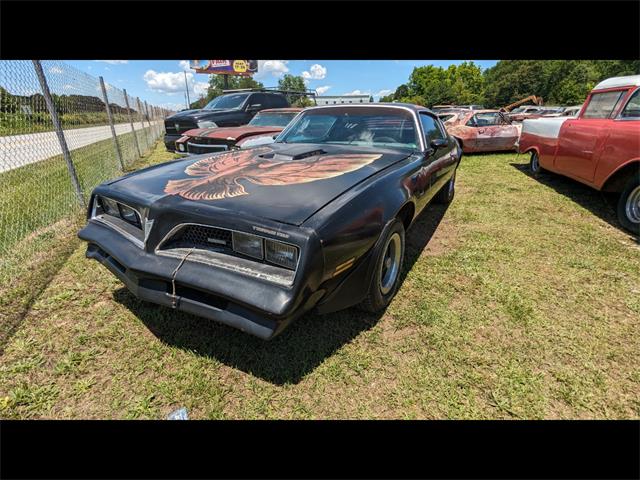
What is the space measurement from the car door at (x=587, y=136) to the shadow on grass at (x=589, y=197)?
0.46 meters

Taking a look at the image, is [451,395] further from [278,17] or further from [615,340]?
[278,17]

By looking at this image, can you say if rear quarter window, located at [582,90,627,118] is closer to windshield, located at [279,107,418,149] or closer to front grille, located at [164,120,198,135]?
windshield, located at [279,107,418,149]

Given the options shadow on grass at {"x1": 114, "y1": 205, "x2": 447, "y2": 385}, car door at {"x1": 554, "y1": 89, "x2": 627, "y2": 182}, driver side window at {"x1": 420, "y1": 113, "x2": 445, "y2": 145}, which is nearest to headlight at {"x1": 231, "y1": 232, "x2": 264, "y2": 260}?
shadow on grass at {"x1": 114, "y1": 205, "x2": 447, "y2": 385}

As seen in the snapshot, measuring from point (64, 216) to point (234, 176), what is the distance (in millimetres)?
3451

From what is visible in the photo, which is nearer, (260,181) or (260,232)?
(260,232)

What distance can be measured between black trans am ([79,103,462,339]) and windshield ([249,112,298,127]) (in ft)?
15.0

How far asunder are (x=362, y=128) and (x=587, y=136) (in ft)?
11.9

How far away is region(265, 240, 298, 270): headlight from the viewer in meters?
1.55

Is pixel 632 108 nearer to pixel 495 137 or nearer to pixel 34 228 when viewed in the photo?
pixel 495 137

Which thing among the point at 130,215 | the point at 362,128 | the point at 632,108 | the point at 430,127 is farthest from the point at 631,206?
the point at 130,215

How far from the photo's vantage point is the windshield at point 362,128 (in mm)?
3105

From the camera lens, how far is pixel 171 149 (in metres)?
8.62

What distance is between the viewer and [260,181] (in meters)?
2.05

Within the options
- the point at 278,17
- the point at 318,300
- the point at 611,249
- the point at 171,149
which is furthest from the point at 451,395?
the point at 171,149
